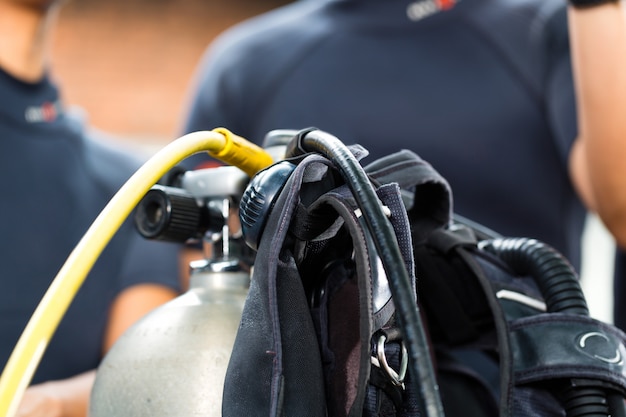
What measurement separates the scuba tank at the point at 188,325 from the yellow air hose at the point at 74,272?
57 millimetres

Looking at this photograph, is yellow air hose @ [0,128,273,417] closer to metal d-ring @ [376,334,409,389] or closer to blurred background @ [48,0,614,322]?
metal d-ring @ [376,334,409,389]

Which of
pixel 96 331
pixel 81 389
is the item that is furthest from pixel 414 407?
pixel 96 331

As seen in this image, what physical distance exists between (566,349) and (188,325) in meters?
0.19

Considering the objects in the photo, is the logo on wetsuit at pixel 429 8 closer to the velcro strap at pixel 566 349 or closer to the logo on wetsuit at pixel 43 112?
the logo on wetsuit at pixel 43 112

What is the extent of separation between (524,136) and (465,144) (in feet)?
0.23

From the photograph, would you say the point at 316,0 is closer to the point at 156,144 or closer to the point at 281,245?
the point at 281,245

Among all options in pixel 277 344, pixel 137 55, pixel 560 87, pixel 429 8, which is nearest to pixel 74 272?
pixel 277 344

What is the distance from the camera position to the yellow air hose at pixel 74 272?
0.28 meters

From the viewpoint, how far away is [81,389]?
77cm

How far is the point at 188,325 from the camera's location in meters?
0.39

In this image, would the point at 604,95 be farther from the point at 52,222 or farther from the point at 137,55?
the point at 137,55

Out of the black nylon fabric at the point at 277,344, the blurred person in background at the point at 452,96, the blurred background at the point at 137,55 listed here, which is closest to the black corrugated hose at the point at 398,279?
the black nylon fabric at the point at 277,344

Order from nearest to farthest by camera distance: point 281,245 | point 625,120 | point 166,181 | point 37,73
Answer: point 281,245 → point 166,181 → point 625,120 → point 37,73

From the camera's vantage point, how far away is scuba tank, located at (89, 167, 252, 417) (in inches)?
14.4
